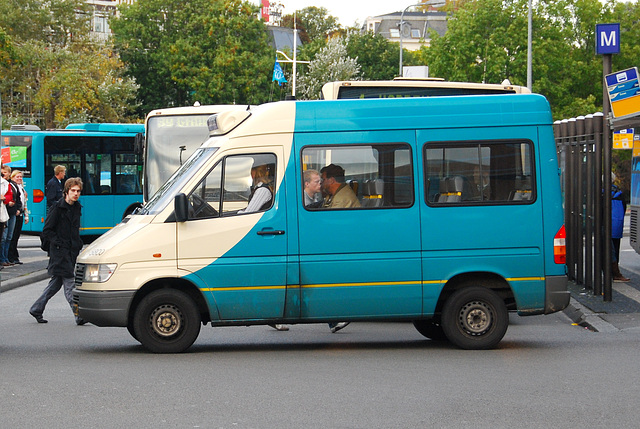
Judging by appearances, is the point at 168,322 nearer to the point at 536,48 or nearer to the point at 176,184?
the point at 176,184

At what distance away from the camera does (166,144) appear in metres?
17.6

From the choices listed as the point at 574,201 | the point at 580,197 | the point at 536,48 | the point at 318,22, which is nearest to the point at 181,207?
the point at 580,197

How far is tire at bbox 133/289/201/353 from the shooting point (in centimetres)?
995

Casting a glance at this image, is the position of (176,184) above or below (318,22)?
below

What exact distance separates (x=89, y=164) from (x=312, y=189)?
1924 centimetres

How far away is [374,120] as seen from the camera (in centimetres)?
1016

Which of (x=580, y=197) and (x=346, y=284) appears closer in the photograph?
(x=346, y=284)

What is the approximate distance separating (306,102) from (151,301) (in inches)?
98.0

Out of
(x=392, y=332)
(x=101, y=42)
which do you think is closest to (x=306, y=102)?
(x=392, y=332)

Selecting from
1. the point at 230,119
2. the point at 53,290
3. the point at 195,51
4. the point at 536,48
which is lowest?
the point at 53,290

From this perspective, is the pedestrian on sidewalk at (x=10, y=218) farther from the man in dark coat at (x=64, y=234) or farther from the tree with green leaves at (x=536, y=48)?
the tree with green leaves at (x=536, y=48)

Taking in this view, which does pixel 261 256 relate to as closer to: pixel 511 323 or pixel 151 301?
pixel 151 301

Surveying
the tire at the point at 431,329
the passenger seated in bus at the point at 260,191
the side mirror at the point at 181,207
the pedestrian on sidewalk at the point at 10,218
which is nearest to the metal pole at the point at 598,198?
the tire at the point at 431,329

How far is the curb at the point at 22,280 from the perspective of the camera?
17.0 meters
